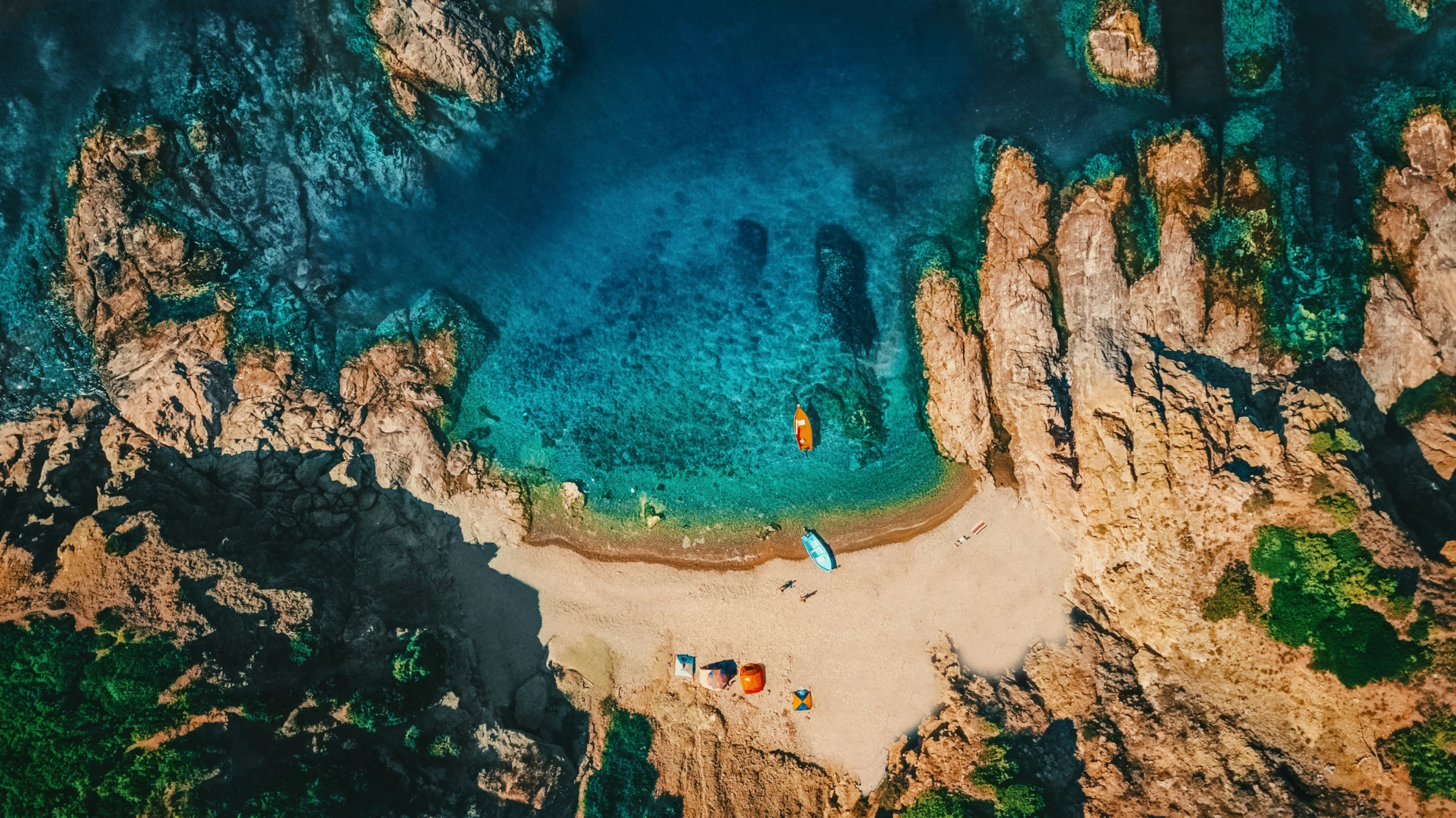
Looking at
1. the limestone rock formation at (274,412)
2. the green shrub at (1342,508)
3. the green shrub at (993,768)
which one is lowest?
the green shrub at (993,768)

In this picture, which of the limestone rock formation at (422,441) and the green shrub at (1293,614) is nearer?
the green shrub at (1293,614)

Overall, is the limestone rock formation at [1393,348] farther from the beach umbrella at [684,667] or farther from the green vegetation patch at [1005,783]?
the beach umbrella at [684,667]

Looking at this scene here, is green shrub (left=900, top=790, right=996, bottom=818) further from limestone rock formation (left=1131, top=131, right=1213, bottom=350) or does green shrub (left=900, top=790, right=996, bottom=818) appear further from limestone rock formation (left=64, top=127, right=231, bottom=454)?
limestone rock formation (left=64, top=127, right=231, bottom=454)

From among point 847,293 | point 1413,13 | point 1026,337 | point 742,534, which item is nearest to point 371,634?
point 742,534

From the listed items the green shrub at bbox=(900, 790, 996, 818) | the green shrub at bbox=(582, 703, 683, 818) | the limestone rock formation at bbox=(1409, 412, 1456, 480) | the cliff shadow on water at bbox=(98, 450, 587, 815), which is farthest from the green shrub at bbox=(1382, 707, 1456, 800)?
the cliff shadow on water at bbox=(98, 450, 587, 815)

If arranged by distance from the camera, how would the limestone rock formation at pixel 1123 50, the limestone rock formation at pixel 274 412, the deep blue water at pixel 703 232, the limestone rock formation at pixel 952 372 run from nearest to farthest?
the limestone rock formation at pixel 274 412 < the limestone rock formation at pixel 1123 50 < the limestone rock formation at pixel 952 372 < the deep blue water at pixel 703 232

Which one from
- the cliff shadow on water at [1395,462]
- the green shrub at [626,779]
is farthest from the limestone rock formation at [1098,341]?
the green shrub at [626,779]

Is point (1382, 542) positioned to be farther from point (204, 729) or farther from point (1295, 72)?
point (204, 729)
